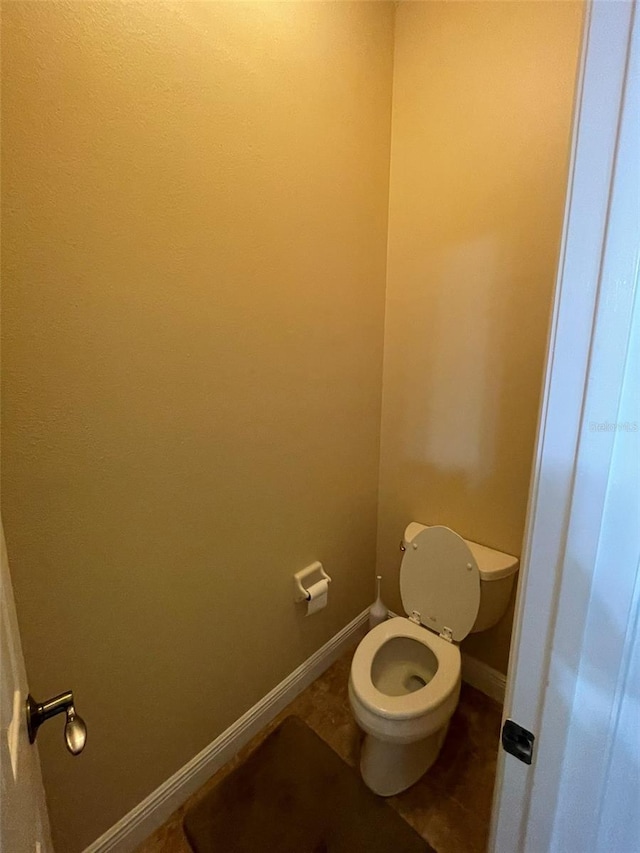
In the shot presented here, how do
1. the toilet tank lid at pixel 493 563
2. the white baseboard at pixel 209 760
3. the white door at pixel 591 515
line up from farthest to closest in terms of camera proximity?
1. the toilet tank lid at pixel 493 563
2. the white baseboard at pixel 209 760
3. the white door at pixel 591 515

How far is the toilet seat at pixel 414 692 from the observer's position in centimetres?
130

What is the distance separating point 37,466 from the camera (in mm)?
938

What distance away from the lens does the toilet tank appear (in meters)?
1.53

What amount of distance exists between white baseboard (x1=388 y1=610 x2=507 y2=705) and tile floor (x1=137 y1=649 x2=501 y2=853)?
0.03 m

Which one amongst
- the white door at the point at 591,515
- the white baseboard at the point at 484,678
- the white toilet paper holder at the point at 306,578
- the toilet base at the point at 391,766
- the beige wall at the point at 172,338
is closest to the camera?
the white door at the point at 591,515

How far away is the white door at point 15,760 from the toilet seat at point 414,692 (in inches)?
34.9

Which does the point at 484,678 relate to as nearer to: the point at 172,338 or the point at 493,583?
the point at 493,583

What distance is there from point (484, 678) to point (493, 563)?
24.3 inches

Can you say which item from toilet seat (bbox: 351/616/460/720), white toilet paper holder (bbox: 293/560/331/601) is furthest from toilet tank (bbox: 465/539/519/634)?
white toilet paper holder (bbox: 293/560/331/601)

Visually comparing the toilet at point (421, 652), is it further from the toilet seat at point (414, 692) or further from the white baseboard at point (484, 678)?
the white baseboard at point (484, 678)

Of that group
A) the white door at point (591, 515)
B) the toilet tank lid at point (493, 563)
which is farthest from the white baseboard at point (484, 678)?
the white door at point (591, 515)

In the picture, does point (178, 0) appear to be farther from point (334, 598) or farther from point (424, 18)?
point (334, 598)

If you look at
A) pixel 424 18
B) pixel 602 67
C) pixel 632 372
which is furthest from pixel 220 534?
pixel 424 18

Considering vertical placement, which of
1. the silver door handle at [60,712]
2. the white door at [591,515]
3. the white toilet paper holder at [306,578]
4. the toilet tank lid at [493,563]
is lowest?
the white toilet paper holder at [306,578]
